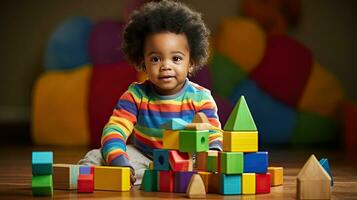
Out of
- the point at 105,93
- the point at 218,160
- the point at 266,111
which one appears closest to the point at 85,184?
the point at 218,160

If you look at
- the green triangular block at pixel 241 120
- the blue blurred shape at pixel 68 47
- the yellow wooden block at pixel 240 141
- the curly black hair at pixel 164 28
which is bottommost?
the yellow wooden block at pixel 240 141

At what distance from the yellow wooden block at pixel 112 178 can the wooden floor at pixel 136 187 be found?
0.03m

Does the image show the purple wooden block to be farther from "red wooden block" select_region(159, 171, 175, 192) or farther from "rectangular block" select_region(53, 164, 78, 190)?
"rectangular block" select_region(53, 164, 78, 190)

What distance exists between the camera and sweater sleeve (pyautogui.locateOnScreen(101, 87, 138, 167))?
173 cm

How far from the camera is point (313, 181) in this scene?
1.47m

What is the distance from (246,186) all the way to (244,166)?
4 cm

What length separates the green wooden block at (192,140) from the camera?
1538mm

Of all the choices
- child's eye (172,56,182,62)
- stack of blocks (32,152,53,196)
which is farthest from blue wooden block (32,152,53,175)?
child's eye (172,56,182,62)

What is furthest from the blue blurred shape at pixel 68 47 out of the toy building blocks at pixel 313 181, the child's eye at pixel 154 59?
the toy building blocks at pixel 313 181

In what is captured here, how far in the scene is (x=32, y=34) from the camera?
12.0ft

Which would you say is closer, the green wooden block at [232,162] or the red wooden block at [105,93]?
the green wooden block at [232,162]

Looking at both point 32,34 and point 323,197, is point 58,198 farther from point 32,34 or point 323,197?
point 32,34

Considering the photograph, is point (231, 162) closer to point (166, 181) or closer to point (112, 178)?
point (166, 181)

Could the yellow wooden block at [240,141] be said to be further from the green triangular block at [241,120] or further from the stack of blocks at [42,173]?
the stack of blocks at [42,173]
